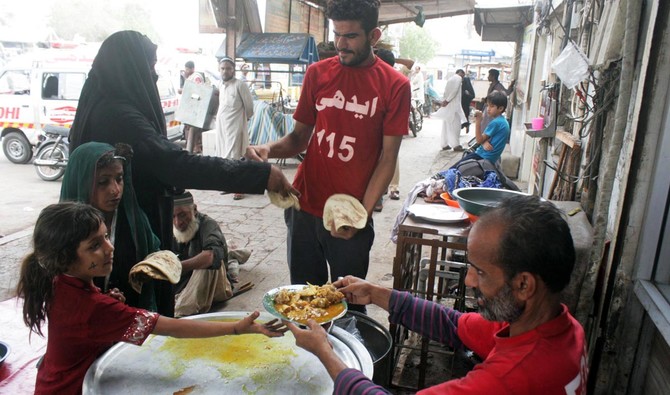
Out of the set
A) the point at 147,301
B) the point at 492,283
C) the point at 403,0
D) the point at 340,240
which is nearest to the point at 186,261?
the point at 147,301

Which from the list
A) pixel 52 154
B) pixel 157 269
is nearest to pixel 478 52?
pixel 52 154

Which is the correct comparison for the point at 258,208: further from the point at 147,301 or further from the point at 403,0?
the point at 403,0

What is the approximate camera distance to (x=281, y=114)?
31.3ft

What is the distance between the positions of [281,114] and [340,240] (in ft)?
23.5

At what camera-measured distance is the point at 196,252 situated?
4.02 m

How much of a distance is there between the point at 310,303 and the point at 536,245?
1037mm

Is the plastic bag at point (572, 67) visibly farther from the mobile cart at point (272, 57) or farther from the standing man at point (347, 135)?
the mobile cart at point (272, 57)

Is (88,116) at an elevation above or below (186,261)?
above

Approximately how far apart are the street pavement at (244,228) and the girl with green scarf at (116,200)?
1899mm


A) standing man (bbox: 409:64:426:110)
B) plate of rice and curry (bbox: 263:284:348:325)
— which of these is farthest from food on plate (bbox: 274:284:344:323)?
standing man (bbox: 409:64:426:110)

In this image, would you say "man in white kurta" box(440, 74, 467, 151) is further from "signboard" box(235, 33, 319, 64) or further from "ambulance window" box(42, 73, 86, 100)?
"ambulance window" box(42, 73, 86, 100)

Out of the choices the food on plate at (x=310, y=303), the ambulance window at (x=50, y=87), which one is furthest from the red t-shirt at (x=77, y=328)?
the ambulance window at (x=50, y=87)

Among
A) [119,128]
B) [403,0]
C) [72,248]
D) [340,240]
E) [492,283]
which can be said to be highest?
[403,0]

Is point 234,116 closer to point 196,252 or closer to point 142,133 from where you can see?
point 196,252
